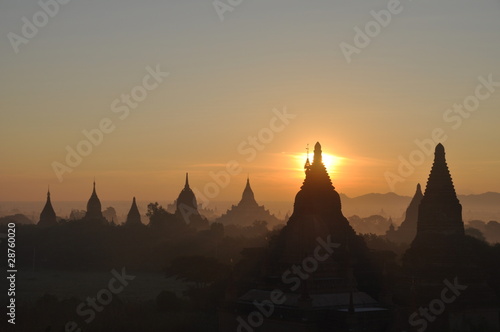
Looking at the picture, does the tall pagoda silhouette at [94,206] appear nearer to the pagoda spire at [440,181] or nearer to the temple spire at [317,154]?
the temple spire at [317,154]

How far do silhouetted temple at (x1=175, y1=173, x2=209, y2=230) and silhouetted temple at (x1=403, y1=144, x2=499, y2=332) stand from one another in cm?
8614

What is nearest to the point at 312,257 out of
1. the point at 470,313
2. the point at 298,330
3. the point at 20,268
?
the point at 298,330

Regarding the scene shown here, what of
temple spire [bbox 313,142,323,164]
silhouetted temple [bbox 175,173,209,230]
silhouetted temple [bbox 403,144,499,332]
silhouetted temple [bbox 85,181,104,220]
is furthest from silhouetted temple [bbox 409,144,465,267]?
silhouetted temple [bbox 85,181,104,220]

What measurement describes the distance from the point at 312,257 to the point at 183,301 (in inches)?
656

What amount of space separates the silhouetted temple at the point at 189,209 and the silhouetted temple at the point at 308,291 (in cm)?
9218

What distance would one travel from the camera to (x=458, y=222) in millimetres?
51906

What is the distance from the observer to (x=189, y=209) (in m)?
143

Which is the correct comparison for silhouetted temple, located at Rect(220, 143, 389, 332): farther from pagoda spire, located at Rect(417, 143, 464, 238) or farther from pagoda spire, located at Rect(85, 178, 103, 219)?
pagoda spire, located at Rect(85, 178, 103, 219)

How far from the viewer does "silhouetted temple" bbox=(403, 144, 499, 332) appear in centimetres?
4659

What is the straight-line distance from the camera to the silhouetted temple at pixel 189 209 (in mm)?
138962

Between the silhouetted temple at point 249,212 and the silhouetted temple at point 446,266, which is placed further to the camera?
the silhouetted temple at point 249,212

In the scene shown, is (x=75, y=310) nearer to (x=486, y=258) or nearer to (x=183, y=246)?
(x=486, y=258)

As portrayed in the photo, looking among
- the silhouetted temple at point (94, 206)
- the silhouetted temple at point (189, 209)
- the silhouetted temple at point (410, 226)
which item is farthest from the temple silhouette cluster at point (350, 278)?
the silhouetted temple at point (94, 206)

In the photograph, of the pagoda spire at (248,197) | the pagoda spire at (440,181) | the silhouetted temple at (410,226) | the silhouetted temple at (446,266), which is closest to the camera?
the silhouetted temple at (446,266)
